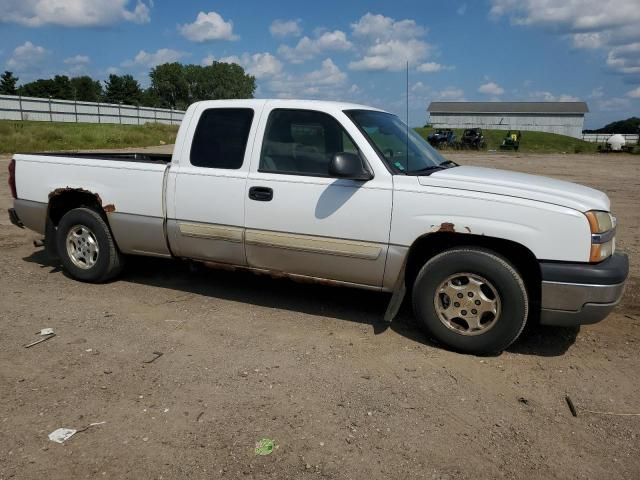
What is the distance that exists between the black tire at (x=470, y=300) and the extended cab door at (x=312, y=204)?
16.3 inches

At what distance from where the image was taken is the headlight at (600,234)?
3.78 m

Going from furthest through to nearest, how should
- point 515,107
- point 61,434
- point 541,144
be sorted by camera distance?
1. point 515,107
2. point 541,144
3. point 61,434

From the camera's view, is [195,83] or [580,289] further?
[195,83]

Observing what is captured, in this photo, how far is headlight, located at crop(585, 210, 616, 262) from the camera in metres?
3.78

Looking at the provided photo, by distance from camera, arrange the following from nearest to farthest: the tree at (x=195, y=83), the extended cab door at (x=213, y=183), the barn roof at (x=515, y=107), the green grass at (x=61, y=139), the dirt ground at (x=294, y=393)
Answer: the dirt ground at (x=294, y=393) → the extended cab door at (x=213, y=183) → the green grass at (x=61, y=139) → the barn roof at (x=515, y=107) → the tree at (x=195, y=83)

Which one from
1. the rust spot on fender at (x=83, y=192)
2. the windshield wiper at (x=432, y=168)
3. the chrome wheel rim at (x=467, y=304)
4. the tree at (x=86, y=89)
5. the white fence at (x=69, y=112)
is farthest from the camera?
the tree at (x=86, y=89)

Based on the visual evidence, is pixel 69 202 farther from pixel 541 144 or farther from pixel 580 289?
pixel 541 144

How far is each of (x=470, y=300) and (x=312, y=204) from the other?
1430 mm

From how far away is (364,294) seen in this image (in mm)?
5711

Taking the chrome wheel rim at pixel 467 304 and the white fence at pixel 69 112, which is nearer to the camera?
the chrome wheel rim at pixel 467 304

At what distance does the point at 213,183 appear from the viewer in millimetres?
4887

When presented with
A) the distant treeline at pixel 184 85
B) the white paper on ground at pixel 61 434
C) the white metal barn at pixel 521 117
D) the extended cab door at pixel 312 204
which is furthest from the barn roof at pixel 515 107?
the white paper on ground at pixel 61 434

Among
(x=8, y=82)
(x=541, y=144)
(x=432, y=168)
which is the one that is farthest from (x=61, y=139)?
(x=8, y=82)

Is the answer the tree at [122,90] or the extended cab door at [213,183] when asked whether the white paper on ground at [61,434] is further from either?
the tree at [122,90]
